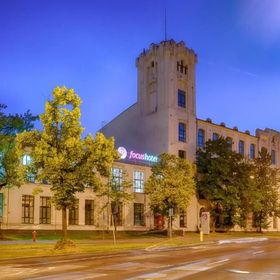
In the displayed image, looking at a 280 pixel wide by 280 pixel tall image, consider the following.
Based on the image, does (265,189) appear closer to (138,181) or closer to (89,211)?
(138,181)

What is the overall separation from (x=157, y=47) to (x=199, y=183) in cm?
1999

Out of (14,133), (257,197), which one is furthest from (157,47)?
(14,133)

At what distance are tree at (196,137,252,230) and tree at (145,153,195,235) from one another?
32.5 ft

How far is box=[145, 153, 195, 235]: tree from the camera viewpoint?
199ft

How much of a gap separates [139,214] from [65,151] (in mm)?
36040

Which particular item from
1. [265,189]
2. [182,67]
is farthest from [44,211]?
[265,189]

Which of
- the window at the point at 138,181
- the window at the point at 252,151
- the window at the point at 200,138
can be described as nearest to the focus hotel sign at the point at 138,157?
the window at the point at 138,181

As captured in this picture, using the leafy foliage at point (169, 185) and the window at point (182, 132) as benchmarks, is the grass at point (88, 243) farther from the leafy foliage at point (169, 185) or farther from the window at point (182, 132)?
the window at point (182, 132)

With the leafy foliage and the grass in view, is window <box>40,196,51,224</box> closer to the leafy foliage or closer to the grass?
the grass

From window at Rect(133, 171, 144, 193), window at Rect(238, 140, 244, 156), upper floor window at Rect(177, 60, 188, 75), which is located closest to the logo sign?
window at Rect(133, 171, 144, 193)

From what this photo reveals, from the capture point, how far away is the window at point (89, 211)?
62500 mm

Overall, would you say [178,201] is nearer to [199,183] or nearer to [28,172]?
[199,183]

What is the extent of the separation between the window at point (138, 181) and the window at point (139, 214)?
194 cm

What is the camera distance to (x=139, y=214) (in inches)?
2707
